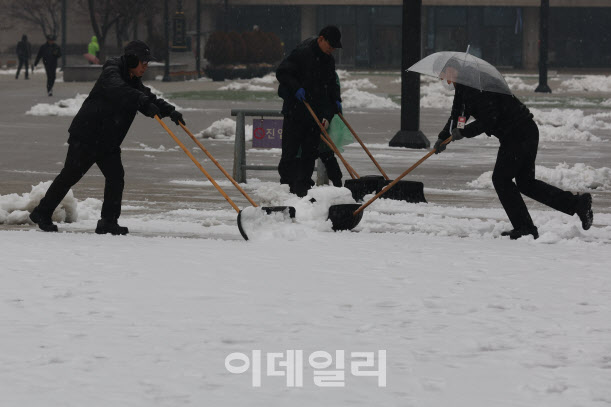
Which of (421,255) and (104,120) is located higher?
(104,120)

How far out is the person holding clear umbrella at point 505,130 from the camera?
9023mm

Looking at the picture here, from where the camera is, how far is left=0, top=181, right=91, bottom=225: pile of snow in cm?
998

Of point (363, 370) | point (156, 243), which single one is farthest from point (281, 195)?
point (363, 370)

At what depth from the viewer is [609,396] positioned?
16.5 feet

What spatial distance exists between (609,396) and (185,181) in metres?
8.50

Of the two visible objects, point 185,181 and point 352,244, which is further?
point 185,181

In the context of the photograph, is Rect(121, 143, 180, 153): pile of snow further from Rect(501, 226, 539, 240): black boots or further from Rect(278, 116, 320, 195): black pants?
Rect(501, 226, 539, 240): black boots

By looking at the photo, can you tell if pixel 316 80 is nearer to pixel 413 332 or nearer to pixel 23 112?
pixel 413 332

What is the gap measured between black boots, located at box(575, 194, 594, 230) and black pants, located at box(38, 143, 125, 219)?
137 inches

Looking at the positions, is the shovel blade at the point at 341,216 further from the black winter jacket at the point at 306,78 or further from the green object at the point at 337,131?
the green object at the point at 337,131

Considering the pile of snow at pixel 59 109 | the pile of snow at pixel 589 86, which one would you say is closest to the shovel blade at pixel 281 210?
the pile of snow at pixel 59 109

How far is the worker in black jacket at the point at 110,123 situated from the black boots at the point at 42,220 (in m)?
0.02

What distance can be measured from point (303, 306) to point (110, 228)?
3.00 metres

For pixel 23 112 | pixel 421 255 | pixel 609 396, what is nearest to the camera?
pixel 609 396
